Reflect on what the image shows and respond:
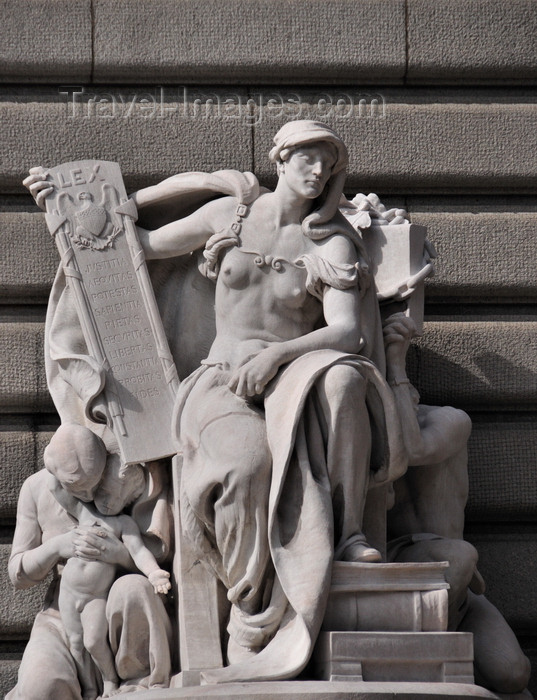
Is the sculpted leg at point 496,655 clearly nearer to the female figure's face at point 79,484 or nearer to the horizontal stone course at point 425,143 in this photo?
the female figure's face at point 79,484

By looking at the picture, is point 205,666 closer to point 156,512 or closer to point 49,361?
point 156,512

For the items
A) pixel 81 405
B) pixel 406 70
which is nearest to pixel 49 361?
pixel 81 405

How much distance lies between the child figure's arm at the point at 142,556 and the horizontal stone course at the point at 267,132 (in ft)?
5.70

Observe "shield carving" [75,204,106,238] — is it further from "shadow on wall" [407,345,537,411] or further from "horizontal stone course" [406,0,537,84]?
"horizontal stone course" [406,0,537,84]

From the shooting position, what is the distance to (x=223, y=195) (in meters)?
7.53

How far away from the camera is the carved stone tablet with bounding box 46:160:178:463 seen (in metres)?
7.34

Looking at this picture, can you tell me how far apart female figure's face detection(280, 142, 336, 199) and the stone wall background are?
3.57 feet

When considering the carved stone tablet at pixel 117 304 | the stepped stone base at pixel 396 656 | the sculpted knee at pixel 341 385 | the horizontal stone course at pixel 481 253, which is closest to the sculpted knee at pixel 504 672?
the stepped stone base at pixel 396 656

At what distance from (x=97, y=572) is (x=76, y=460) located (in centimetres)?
43

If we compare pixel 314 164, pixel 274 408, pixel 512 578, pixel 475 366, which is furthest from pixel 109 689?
pixel 475 366

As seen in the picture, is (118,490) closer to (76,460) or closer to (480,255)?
(76,460)

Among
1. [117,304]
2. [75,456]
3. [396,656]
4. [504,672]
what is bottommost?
[504,672]

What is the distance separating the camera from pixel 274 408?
6836 millimetres

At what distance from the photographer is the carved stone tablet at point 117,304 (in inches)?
289
